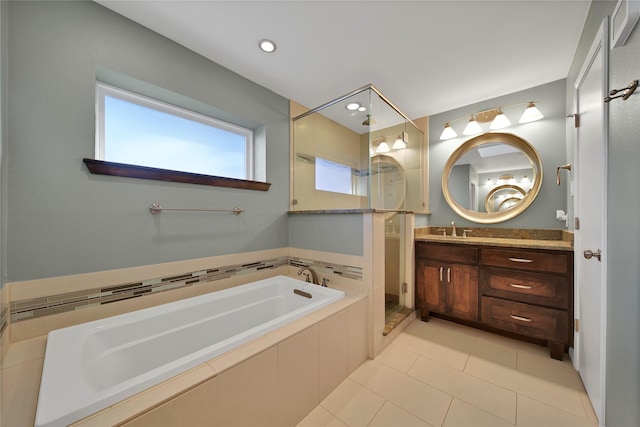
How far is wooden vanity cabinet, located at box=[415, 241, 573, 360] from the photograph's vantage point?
1.71 metres

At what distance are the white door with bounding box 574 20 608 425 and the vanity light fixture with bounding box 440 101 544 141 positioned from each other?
672 mm

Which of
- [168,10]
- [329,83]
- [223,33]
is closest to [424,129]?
[329,83]

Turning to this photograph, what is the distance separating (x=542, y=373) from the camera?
1587mm

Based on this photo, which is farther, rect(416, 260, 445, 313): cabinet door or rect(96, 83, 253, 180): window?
rect(416, 260, 445, 313): cabinet door

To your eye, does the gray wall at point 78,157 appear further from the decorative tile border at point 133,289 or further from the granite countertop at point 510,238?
the granite countertop at point 510,238

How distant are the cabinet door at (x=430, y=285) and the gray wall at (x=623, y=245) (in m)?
1.17

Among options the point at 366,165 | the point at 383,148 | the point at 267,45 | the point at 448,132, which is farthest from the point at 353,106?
the point at 448,132

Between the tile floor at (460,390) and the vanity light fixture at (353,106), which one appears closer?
the tile floor at (460,390)

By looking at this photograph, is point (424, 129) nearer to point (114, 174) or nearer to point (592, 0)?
point (592, 0)

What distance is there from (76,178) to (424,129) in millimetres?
3301

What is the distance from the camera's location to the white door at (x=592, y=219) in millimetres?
1113

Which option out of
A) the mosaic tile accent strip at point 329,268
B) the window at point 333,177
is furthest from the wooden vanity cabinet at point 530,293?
the window at point 333,177

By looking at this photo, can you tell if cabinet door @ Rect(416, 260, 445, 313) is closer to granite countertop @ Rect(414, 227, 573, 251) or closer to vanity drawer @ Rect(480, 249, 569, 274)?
granite countertop @ Rect(414, 227, 573, 251)

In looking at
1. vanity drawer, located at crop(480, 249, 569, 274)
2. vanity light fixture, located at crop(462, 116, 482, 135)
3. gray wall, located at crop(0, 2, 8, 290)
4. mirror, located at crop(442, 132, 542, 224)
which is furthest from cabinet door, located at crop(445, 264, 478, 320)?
gray wall, located at crop(0, 2, 8, 290)
